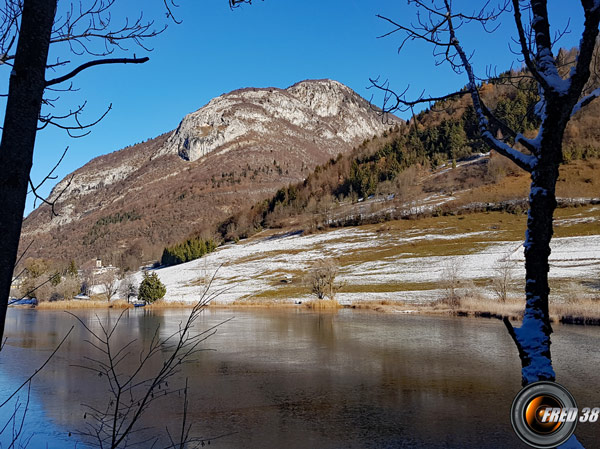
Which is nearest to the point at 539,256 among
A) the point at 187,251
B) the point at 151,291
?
the point at 151,291

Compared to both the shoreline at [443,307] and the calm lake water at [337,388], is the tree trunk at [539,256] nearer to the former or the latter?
the calm lake water at [337,388]

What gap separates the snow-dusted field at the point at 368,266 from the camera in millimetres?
51031

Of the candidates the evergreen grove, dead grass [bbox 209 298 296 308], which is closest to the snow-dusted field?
dead grass [bbox 209 298 296 308]

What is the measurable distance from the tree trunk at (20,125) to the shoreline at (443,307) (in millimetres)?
20689

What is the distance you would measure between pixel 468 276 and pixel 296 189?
320 feet

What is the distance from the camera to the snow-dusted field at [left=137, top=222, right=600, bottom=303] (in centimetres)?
5103

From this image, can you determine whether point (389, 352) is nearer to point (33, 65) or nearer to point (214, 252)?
point (33, 65)

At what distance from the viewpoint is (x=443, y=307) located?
40.5m

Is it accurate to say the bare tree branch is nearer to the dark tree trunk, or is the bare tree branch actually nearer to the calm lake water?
the dark tree trunk

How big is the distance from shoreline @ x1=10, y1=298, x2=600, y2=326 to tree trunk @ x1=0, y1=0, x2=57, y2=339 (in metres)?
20.7

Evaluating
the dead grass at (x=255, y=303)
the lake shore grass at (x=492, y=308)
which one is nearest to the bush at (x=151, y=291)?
the dead grass at (x=255, y=303)

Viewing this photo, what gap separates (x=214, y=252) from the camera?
10744 cm

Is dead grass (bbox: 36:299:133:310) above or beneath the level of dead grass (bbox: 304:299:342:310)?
above

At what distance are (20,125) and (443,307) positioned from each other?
138 ft
